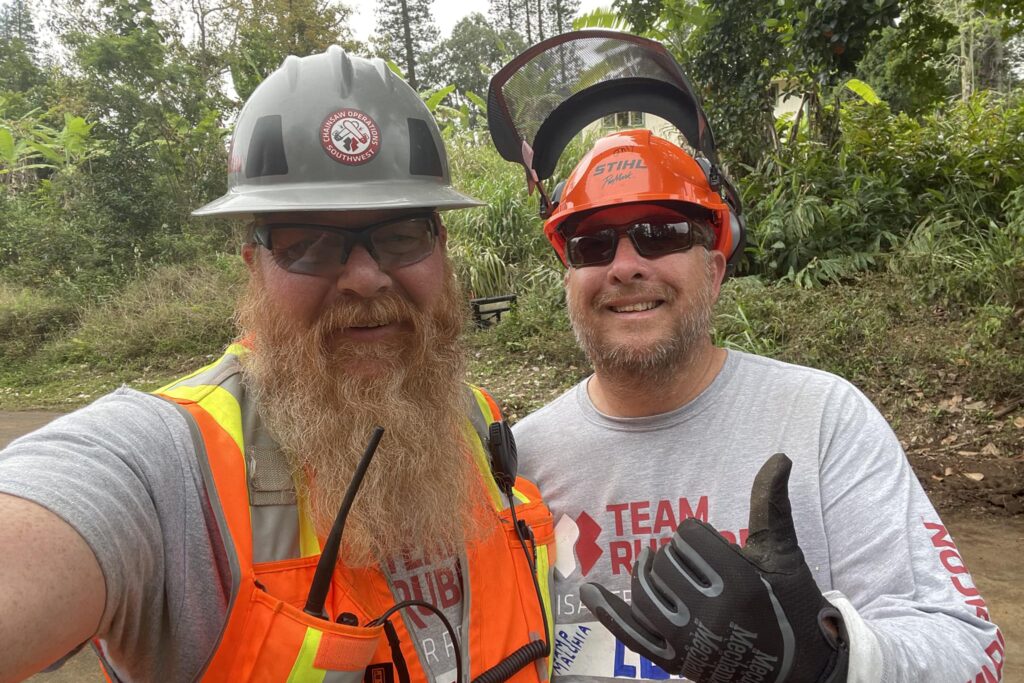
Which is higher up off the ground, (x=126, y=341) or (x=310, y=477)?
(x=310, y=477)

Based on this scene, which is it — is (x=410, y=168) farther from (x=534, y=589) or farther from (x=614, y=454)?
(x=534, y=589)

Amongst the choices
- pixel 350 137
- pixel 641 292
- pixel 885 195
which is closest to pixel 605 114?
pixel 641 292

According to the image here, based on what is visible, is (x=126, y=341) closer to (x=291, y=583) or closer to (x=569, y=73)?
(x=569, y=73)

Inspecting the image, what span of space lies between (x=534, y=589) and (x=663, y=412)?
69 cm

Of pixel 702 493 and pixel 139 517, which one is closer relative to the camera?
pixel 139 517

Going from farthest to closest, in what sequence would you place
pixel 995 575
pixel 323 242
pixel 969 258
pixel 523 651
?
pixel 969 258 < pixel 995 575 < pixel 323 242 < pixel 523 651

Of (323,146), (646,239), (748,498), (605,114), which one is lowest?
(748,498)

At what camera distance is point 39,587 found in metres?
1.00

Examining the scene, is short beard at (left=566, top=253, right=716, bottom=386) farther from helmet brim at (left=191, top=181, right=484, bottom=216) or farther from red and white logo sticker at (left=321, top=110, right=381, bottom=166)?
red and white logo sticker at (left=321, top=110, right=381, bottom=166)

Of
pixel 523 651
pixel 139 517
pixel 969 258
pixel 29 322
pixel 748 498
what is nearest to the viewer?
pixel 139 517

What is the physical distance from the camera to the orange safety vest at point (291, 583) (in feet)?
4.09

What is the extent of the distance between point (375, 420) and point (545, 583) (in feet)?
2.10

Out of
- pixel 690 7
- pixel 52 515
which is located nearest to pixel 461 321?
pixel 52 515

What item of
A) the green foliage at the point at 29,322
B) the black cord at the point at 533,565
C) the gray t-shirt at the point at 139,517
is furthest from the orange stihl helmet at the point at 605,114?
the green foliage at the point at 29,322
